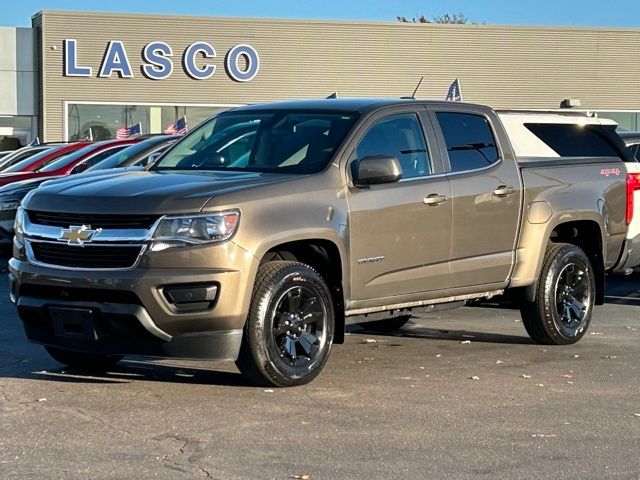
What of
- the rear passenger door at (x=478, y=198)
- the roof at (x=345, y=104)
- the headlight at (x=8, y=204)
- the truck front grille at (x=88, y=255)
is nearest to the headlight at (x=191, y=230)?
the truck front grille at (x=88, y=255)

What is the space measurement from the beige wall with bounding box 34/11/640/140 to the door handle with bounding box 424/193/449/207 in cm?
2991

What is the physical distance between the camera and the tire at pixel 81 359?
7.59m

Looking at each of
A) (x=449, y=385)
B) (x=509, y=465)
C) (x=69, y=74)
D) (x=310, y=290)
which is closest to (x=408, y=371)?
(x=449, y=385)

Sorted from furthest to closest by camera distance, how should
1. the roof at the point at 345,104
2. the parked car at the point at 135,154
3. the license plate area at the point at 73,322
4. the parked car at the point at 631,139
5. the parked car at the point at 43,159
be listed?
the parked car at the point at 43,159 → the parked car at the point at 135,154 → the parked car at the point at 631,139 → the roof at the point at 345,104 → the license plate area at the point at 73,322

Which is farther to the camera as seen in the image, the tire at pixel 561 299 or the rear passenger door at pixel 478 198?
the tire at pixel 561 299

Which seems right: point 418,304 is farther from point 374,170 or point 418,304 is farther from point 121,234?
point 121,234

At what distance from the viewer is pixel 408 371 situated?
782 centimetres

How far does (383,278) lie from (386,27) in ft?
104

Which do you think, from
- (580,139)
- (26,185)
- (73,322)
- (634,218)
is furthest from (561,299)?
(26,185)

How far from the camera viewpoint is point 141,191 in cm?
677

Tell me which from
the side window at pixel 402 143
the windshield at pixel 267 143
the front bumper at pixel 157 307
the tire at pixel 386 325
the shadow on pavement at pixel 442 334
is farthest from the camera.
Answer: the tire at pixel 386 325

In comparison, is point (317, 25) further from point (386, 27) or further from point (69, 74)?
point (69, 74)

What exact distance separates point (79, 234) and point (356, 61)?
106 ft

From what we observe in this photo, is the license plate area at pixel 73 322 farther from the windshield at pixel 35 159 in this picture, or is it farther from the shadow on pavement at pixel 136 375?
the windshield at pixel 35 159
